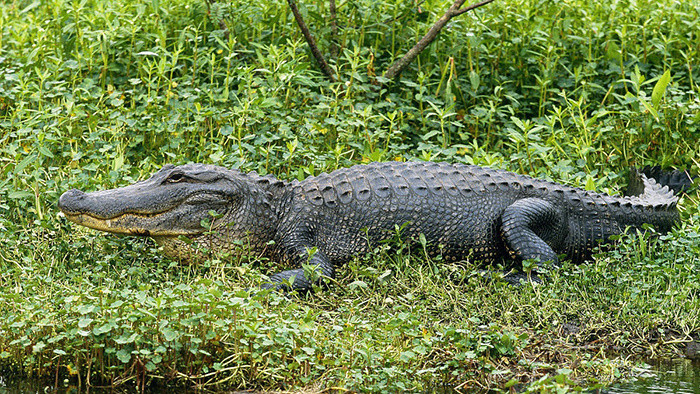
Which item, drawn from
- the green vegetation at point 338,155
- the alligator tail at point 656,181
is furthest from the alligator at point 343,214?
the alligator tail at point 656,181

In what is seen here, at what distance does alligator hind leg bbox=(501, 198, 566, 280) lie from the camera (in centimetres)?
564

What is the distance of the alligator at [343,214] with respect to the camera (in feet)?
18.4

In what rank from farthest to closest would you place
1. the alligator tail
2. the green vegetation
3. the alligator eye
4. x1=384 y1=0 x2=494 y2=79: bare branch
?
x1=384 y1=0 x2=494 y2=79: bare branch → the alligator tail → the alligator eye → the green vegetation

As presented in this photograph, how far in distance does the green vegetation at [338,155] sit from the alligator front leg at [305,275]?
10cm

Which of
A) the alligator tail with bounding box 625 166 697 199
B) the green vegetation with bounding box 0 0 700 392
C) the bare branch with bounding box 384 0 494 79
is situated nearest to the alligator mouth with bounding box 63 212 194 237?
the green vegetation with bounding box 0 0 700 392

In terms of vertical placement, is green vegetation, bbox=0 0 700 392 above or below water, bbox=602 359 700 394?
above

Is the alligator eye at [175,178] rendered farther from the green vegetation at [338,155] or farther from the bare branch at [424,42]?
the bare branch at [424,42]

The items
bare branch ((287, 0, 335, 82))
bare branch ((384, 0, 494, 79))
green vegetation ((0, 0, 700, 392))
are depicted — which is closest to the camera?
green vegetation ((0, 0, 700, 392))

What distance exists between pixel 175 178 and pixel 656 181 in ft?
11.8

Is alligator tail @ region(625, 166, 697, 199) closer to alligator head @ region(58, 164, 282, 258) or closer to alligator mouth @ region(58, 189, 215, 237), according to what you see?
alligator head @ region(58, 164, 282, 258)

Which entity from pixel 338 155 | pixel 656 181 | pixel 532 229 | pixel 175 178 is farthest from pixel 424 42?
pixel 175 178

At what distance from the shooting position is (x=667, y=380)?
4.41 meters

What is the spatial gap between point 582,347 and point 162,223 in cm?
257

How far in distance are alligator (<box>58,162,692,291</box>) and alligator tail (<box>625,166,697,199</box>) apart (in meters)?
0.91
